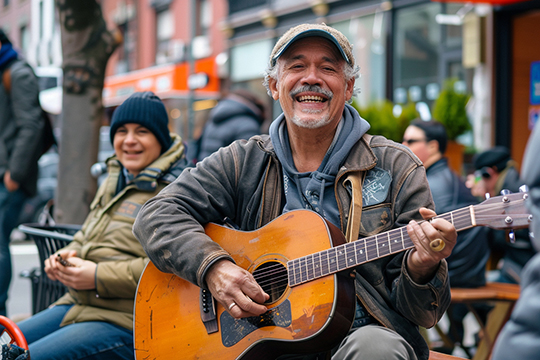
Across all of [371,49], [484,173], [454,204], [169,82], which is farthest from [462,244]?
[169,82]

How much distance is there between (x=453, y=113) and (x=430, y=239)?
18.9 ft

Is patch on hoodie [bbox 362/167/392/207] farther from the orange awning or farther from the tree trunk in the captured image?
the orange awning

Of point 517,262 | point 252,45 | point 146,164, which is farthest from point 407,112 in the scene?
point 252,45

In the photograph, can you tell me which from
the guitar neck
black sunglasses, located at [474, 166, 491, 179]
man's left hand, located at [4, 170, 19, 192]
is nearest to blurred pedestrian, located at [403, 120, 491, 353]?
black sunglasses, located at [474, 166, 491, 179]

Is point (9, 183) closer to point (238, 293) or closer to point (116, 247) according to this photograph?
point (116, 247)

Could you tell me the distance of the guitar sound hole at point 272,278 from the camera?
7.25 feet

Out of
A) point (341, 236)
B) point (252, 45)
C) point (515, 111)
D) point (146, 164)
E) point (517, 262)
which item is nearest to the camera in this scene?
point (341, 236)

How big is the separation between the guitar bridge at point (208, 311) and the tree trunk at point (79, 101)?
2.46 m

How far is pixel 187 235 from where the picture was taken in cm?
239

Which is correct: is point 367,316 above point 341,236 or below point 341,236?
below

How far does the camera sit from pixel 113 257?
299cm

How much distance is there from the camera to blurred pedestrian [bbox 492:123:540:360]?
1148 mm

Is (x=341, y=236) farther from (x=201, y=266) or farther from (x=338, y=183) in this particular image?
(x=201, y=266)

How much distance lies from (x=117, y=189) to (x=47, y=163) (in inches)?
331
